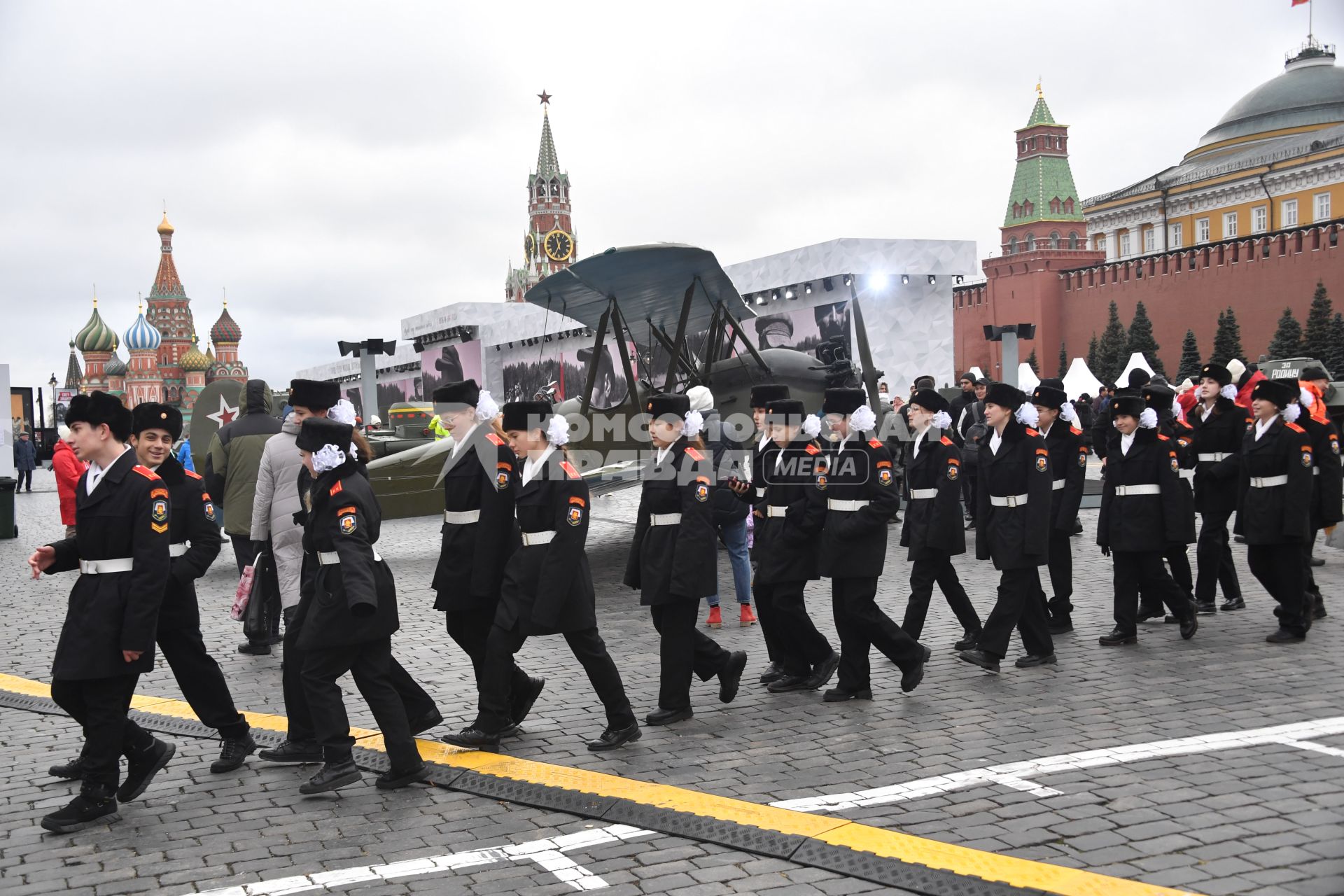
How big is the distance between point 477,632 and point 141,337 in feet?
345

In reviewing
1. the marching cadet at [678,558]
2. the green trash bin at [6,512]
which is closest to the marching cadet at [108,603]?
the marching cadet at [678,558]

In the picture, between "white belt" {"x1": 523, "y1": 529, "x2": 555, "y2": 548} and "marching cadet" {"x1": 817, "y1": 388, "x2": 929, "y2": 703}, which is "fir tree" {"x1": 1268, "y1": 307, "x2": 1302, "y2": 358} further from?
"white belt" {"x1": 523, "y1": 529, "x2": 555, "y2": 548}

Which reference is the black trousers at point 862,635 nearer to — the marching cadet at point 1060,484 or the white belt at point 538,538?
the white belt at point 538,538

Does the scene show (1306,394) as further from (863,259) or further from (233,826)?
(863,259)

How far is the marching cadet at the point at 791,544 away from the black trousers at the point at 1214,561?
3538mm

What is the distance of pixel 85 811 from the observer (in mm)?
4684

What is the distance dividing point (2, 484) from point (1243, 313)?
46.1 meters

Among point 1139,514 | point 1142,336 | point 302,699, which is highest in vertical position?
point 1142,336

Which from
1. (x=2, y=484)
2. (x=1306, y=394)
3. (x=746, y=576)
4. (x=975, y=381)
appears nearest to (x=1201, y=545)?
(x=1306, y=394)

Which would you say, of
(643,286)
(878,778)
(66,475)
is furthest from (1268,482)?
(66,475)

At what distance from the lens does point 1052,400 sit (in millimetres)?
8195

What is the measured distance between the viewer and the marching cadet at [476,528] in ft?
18.8

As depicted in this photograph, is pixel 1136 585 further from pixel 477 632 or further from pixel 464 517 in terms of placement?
pixel 464 517

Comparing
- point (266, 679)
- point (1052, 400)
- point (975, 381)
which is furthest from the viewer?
point (975, 381)
